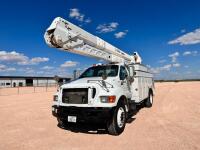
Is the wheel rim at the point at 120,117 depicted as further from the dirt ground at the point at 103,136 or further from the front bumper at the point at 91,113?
the front bumper at the point at 91,113

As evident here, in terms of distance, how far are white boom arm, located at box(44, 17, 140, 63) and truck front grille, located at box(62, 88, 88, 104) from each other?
4.58 feet

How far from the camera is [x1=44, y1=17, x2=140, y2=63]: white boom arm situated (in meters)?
6.26

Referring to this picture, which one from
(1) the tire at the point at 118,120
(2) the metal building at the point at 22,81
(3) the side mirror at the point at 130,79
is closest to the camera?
(1) the tire at the point at 118,120

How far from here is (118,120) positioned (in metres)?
6.91

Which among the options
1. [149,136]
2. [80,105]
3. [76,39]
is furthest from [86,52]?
[149,136]

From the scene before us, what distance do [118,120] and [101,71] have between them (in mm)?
2415

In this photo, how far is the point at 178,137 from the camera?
20.5 ft

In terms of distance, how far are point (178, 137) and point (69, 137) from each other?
10.8 feet

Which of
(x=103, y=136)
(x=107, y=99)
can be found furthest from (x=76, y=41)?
(x=103, y=136)

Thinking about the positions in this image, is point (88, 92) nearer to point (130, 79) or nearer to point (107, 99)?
point (107, 99)

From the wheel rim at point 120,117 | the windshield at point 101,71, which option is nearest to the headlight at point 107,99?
the wheel rim at point 120,117

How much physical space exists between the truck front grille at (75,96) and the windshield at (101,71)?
1.65 meters

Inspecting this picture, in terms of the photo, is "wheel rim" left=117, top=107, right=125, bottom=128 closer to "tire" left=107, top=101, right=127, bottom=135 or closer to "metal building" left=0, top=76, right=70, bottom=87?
"tire" left=107, top=101, right=127, bottom=135

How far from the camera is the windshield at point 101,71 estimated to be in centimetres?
818
